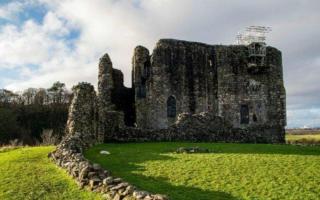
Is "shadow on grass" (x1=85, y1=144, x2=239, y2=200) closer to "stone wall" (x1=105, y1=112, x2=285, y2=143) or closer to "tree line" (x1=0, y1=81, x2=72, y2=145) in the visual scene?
"stone wall" (x1=105, y1=112, x2=285, y2=143)

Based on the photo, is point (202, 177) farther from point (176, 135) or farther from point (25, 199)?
point (176, 135)

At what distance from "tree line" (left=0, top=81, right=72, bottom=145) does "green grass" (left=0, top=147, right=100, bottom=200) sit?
895 inches

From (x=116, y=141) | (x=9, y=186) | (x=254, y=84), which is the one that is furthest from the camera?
(x=254, y=84)

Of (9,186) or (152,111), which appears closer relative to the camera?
(9,186)

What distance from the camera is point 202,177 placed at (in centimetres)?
1465

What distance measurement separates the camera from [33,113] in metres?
56.9

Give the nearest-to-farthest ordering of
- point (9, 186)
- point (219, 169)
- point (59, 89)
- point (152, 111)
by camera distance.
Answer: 1. point (9, 186)
2. point (219, 169)
3. point (152, 111)
4. point (59, 89)

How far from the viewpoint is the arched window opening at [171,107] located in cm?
4003

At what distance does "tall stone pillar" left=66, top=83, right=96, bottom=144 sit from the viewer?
22491 mm

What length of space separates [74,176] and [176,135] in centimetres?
1477

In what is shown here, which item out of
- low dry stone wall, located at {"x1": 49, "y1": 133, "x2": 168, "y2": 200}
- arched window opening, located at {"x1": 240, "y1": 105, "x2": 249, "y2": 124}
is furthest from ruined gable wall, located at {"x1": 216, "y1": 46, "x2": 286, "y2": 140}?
low dry stone wall, located at {"x1": 49, "y1": 133, "x2": 168, "y2": 200}

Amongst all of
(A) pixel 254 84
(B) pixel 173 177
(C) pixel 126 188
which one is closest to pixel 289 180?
(B) pixel 173 177

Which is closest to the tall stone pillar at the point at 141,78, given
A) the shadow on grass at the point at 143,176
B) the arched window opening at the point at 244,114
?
the arched window opening at the point at 244,114

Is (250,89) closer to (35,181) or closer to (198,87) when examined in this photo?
(198,87)
